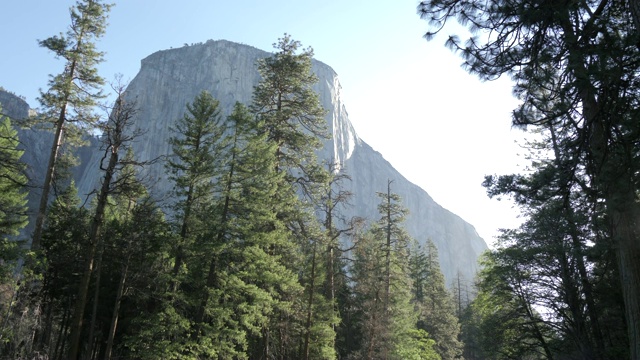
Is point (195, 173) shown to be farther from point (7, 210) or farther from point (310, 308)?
point (310, 308)

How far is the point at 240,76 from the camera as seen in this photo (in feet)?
414

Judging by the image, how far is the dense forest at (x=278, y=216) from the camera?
6391 millimetres

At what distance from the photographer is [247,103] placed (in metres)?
106

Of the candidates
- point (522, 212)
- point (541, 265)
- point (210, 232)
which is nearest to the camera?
point (210, 232)

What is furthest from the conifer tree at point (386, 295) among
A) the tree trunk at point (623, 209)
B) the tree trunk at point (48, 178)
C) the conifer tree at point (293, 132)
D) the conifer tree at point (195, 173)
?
the tree trunk at point (623, 209)

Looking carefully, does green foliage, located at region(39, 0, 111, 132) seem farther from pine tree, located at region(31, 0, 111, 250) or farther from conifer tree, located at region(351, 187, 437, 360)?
conifer tree, located at region(351, 187, 437, 360)

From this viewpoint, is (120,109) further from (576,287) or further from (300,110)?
(576,287)

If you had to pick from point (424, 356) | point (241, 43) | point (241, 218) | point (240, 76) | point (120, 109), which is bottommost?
point (424, 356)

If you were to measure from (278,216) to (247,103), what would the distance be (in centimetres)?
9403

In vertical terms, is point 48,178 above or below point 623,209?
above

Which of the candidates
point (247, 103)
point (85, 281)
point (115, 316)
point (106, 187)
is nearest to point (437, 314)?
point (115, 316)

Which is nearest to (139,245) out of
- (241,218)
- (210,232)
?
(210,232)

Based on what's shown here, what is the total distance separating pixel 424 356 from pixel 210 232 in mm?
21600

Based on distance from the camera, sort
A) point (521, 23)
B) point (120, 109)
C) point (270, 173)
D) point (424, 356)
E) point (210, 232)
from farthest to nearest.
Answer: point (424, 356) < point (270, 173) < point (210, 232) < point (120, 109) < point (521, 23)
